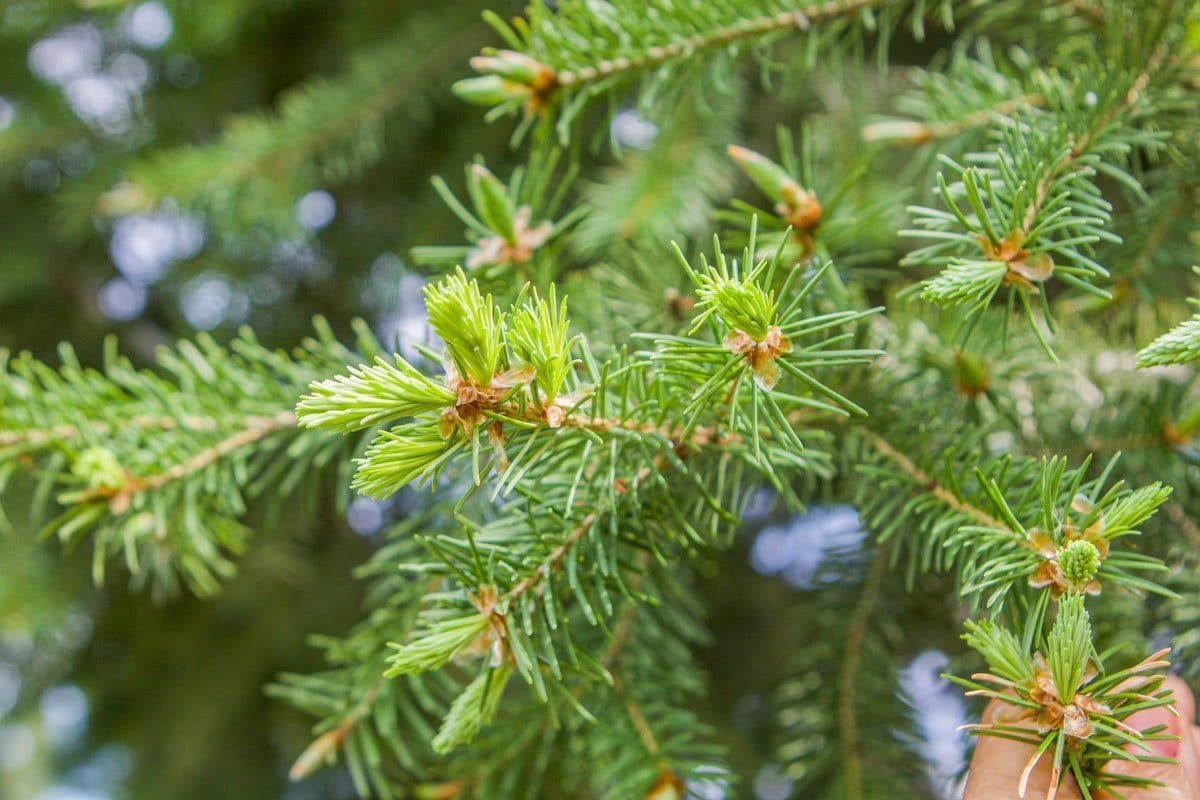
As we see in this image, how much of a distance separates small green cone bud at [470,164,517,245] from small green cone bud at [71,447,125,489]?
217 millimetres

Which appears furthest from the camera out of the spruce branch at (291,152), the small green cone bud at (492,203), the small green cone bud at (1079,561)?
the spruce branch at (291,152)

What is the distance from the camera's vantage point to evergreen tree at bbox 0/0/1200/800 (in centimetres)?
26

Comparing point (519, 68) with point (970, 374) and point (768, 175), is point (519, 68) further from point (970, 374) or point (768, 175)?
point (970, 374)

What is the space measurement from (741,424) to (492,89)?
200mm

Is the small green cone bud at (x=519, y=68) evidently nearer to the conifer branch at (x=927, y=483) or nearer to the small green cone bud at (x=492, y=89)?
the small green cone bud at (x=492, y=89)

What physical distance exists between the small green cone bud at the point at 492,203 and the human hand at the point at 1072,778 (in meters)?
0.29

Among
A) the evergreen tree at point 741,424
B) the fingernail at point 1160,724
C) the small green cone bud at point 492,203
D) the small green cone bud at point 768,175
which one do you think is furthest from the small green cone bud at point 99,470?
the fingernail at point 1160,724

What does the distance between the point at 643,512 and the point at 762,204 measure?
0.55 metres

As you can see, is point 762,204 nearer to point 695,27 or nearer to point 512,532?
point 695,27

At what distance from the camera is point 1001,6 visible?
478mm

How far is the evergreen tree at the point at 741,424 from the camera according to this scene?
261 mm

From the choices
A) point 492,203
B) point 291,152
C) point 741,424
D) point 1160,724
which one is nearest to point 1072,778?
point 1160,724

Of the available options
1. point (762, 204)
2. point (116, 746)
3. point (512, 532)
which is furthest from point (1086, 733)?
point (116, 746)

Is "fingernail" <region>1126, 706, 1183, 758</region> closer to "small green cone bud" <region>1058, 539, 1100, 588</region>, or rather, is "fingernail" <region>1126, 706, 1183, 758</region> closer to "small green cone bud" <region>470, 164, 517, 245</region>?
A: "small green cone bud" <region>1058, 539, 1100, 588</region>
